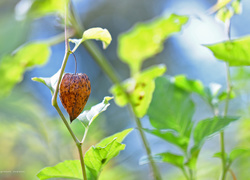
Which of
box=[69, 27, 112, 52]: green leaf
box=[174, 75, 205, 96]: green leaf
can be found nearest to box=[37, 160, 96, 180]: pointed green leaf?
box=[69, 27, 112, 52]: green leaf

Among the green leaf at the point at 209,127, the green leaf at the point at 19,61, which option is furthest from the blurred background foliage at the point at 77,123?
the green leaf at the point at 209,127

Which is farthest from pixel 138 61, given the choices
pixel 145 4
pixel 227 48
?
pixel 145 4

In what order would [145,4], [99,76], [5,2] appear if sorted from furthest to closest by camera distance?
[145,4] → [99,76] → [5,2]

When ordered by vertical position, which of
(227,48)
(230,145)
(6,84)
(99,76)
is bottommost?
(230,145)

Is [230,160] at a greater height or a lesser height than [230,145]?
greater

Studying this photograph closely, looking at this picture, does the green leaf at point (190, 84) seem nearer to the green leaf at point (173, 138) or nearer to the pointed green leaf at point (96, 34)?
the green leaf at point (173, 138)

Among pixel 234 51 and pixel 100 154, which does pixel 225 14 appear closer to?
pixel 234 51

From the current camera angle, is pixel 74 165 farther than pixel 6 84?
No

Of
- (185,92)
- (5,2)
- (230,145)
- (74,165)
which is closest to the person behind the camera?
(74,165)

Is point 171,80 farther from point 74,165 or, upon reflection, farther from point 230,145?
point 230,145
